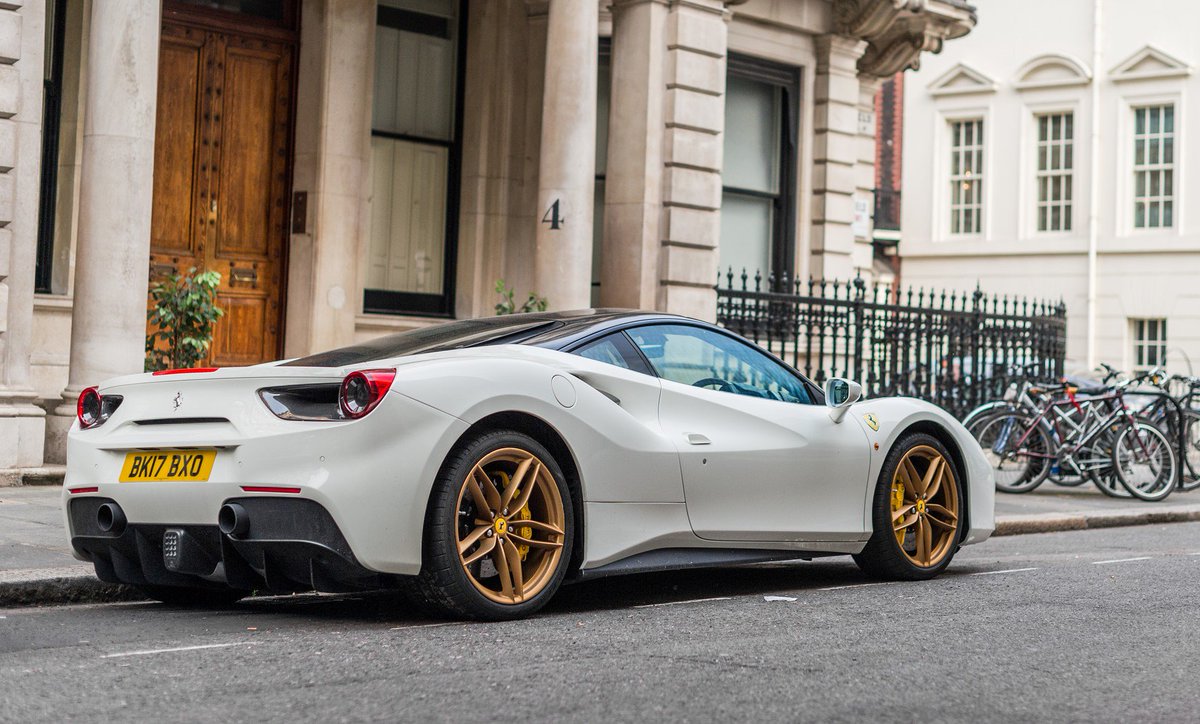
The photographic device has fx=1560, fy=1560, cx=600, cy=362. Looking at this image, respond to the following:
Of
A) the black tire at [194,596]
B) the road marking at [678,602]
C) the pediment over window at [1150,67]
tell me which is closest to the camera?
the black tire at [194,596]

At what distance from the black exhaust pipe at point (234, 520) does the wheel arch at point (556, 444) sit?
0.92 metres

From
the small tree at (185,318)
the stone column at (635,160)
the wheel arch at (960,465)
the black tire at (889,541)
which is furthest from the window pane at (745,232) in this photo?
the black tire at (889,541)

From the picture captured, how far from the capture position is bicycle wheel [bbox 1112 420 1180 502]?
14141mm

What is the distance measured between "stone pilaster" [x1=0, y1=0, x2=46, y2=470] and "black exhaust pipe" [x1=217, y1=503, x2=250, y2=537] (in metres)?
5.78

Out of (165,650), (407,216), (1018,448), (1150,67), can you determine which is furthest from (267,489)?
(1150,67)

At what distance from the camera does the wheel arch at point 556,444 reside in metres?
6.01

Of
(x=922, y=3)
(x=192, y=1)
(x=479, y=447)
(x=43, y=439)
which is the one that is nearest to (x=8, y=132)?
(x=43, y=439)

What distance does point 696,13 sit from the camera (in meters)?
15.7

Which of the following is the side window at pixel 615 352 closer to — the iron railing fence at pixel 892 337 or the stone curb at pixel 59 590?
the stone curb at pixel 59 590

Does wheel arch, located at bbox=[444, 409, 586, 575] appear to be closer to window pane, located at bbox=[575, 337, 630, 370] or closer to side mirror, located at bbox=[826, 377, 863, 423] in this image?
window pane, located at bbox=[575, 337, 630, 370]

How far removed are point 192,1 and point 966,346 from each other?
1008 centimetres

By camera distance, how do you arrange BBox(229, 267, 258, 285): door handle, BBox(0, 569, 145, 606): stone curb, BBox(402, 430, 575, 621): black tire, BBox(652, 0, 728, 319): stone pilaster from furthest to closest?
BBox(652, 0, 728, 319): stone pilaster < BBox(229, 267, 258, 285): door handle < BBox(0, 569, 145, 606): stone curb < BBox(402, 430, 575, 621): black tire

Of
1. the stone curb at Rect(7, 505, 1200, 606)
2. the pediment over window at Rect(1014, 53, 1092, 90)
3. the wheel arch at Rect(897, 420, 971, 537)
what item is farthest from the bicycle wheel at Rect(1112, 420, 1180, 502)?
the pediment over window at Rect(1014, 53, 1092, 90)

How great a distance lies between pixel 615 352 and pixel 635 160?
8988 millimetres
